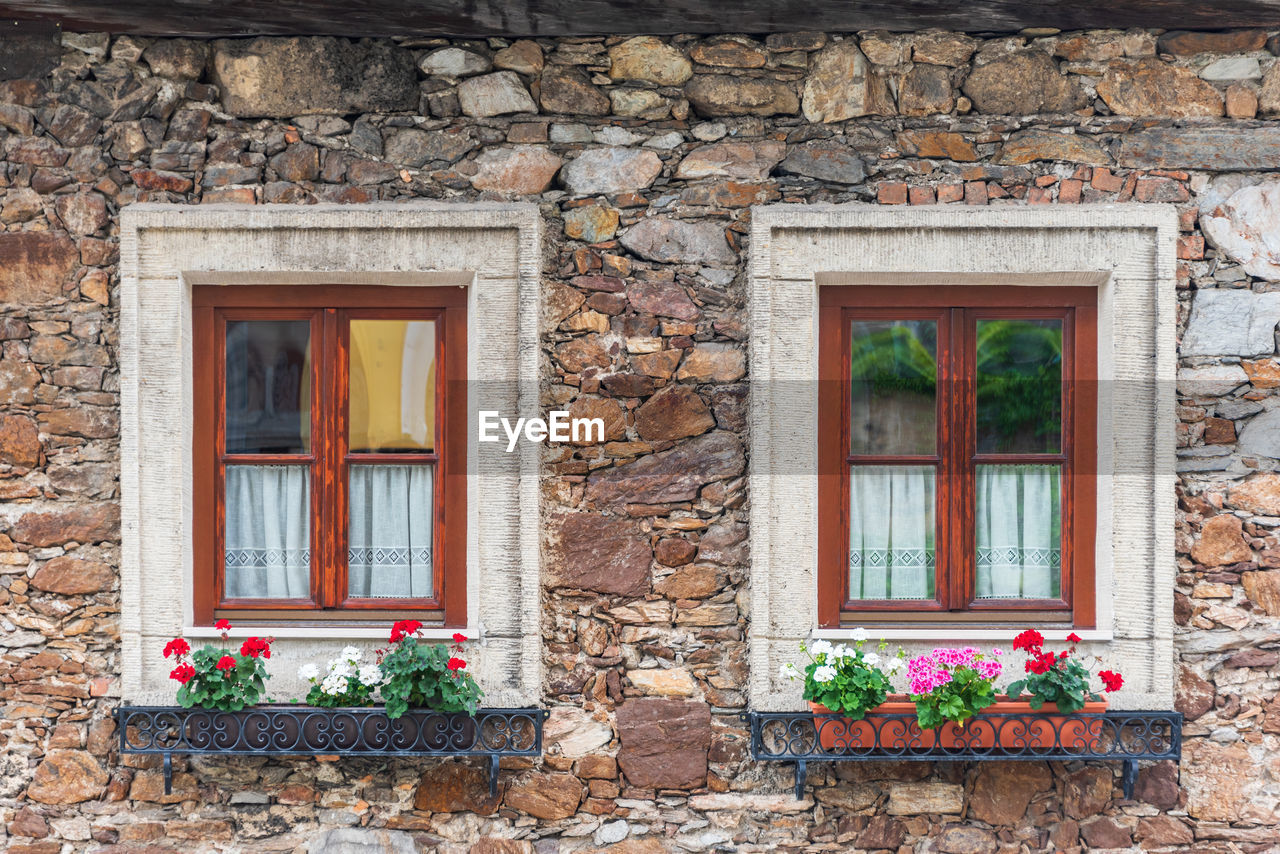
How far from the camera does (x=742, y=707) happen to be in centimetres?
329

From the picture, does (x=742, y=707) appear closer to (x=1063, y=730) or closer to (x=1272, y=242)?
(x=1063, y=730)

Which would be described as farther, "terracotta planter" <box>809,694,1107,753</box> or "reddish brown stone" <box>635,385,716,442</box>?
"reddish brown stone" <box>635,385,716,442</box>

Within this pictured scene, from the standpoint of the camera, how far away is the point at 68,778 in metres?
3.28

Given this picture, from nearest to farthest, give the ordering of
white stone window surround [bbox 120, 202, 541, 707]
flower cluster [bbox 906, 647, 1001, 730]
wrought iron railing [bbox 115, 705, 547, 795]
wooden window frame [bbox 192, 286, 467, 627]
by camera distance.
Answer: flower cluster [bbox 906, 647, 1001, 730] < wrought iron railing [bbox 115, 705, 547, 795] < white stone window surround [bbox 120, 202, 541, 707] < wooden window frame [bbox 192, 286, 467, 627]

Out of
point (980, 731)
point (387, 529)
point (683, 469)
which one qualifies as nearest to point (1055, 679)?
point (980, 731)

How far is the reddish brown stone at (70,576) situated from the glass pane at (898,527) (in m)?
2.87

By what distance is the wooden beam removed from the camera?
120 inches

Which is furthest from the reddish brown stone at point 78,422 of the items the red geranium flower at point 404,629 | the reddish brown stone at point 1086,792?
the reddish brown stone at point 1086,792

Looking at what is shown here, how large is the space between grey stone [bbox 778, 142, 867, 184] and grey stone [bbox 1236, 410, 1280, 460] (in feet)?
5.63

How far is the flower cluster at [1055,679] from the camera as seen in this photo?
3.04 metres

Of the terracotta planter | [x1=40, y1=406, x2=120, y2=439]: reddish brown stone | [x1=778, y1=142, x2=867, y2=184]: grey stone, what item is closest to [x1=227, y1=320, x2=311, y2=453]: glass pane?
[x1=40, y1=406, x2=120, y2=439]: reddish brown stone

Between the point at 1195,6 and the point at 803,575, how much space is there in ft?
8.02

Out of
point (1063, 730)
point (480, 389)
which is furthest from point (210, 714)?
point (1063, 730)

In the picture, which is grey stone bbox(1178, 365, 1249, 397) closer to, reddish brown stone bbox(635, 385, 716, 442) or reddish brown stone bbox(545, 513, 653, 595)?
reddish brown stone bbox(635, 385, 716, 442)
